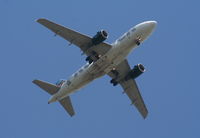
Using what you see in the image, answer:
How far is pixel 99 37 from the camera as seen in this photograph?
91.0 metres

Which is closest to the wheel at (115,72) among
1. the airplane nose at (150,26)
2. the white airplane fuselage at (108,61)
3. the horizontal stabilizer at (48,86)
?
the white airplane fuselage at (108,61)

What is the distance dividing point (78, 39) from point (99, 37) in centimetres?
341

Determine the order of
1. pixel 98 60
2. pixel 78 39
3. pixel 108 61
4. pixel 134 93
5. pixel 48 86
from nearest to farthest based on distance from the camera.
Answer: pixel 108 61
pixel 98 60
pixel 78 39
pixel 48 86
pixel 134 93

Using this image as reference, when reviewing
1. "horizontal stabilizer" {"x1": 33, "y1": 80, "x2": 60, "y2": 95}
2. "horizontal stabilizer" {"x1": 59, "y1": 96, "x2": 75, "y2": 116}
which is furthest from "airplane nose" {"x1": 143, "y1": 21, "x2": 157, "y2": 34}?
"horizontal stabilizer" {"x1": 59, "y1": 96, "x2": 75, "y2": 116}

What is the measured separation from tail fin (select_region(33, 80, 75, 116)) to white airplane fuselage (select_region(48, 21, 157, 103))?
1.17 metres

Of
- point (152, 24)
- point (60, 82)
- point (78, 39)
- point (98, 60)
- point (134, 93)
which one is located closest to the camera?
point (152, 24)

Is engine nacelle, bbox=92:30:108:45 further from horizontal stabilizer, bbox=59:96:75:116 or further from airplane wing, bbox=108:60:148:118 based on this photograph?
horizontal stabilizer, bbox=59:96:75:116

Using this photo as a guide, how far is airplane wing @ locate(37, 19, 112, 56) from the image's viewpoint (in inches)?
3561

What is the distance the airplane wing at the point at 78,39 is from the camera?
3561 inches

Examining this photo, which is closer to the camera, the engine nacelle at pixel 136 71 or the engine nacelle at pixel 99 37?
the engine nacelle at pixel 99 37

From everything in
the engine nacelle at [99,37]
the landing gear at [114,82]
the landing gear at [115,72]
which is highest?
the engine nacelle at [99,37]

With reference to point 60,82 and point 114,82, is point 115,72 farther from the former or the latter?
point 60,82

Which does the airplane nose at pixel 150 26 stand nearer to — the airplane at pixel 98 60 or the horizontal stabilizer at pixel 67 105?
the airplane at pixel 98 60

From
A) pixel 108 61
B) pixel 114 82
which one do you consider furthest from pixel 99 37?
pixel 114 82
